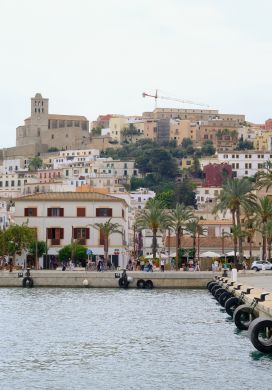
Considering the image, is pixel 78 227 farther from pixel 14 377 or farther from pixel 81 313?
pixel 14 377

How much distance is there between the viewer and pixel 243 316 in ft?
159

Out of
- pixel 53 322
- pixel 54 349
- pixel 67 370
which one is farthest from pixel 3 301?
pixel 67 370

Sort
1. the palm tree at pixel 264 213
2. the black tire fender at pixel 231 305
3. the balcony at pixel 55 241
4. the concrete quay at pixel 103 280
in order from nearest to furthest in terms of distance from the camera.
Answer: the black tire fender at pixel 231 305
the concrete quay at pixel 103 280
the palm tree at pixel 264 213
the balcony at pixel 55 241

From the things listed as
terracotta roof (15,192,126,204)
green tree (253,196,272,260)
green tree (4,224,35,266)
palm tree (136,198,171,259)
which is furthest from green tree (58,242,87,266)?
green tree (253,196,272,260)

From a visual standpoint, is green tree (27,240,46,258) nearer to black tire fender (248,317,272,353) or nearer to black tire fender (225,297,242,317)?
black tire fender (225,297,242,317)

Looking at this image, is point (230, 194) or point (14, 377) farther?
point (230, 194)

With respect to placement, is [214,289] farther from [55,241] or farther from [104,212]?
[104,212]

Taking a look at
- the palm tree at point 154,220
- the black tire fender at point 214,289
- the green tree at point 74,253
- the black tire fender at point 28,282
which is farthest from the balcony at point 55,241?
the black tire fender at point 214,289

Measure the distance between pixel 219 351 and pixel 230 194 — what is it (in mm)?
56278

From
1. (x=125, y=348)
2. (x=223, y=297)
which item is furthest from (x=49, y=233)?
(x=125, y=348)

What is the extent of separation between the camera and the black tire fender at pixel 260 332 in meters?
38.7

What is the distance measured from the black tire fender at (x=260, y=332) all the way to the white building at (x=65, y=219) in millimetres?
67512

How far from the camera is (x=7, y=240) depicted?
10269 centimetres

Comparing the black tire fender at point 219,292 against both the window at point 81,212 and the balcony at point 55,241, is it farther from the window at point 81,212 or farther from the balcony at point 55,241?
the window at point 81,212
